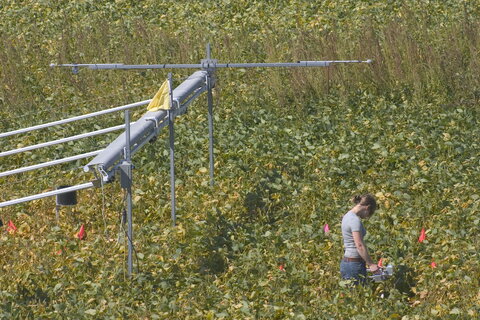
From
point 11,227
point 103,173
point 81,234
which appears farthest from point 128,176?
point 11,227

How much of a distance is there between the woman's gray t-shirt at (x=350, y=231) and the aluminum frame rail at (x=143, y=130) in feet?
6.54

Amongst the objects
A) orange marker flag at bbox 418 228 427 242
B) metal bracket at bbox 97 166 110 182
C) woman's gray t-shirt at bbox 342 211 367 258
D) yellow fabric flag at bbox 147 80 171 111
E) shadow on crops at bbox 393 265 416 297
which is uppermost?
yellow fabric flag at bbox 147 80 171 111

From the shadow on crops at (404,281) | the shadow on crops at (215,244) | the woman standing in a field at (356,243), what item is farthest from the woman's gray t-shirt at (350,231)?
the shadow on crops at (215,244)

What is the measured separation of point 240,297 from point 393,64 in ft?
19.2

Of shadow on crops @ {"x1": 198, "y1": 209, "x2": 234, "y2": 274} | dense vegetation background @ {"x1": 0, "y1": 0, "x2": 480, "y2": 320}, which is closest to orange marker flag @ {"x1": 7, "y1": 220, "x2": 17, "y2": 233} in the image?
dense vegetation background @ {"x1": 0, "y1": 0, "x2": 480, "y2": 320}

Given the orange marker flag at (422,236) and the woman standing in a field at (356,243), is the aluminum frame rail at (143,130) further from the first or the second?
the orange marker flag at (422,236)

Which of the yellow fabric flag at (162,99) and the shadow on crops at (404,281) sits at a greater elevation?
the yellow fabric flag at (162,99)

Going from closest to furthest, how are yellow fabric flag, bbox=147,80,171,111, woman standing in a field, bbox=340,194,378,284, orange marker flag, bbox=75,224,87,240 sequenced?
woman standing in a field, bbox=340,194,378,284 → yellow fabric flag, bbox=147,80,171,111 → orange marker flag, bbox=75,224,87,240

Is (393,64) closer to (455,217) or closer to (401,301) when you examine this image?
(455,217)

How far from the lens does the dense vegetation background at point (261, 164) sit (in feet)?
27.3

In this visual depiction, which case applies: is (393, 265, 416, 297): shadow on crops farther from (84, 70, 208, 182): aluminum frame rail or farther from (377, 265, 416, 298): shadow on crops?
(84, 70, 208, 182): aluminum frame rail

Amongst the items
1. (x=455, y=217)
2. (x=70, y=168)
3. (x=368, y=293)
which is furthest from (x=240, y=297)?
(x=70, y=168)

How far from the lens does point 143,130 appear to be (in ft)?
29.9

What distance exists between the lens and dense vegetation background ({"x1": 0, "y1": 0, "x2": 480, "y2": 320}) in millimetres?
8328
